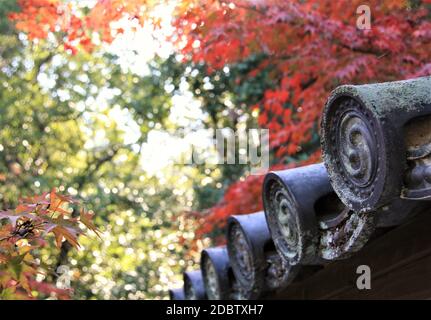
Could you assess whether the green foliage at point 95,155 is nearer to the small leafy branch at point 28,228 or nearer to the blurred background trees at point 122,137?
the blurred background trees at point 122,137

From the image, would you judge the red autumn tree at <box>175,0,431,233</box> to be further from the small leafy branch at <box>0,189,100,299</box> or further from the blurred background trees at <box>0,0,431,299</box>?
the small leafy branch at <box>0,189,100,299</box>

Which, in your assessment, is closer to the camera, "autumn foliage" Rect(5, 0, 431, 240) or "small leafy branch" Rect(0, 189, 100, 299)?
"small leafy branch" Rect(0, 189, 100, 299)

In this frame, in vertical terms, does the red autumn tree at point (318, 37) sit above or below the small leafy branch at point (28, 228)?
above

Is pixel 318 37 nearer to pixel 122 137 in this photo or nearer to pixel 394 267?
pixel 394 267

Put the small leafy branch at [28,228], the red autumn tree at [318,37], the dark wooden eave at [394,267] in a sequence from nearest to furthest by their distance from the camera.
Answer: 1. the small leafy branch at [28,228]
2. the dark wooden eave at [394,267]
3. the red autumn tree at [318,37]

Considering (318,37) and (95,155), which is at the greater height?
(318,37)

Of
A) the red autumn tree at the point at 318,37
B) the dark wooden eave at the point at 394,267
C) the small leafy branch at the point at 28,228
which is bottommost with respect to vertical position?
the dark wooden eave at the point at 394,267

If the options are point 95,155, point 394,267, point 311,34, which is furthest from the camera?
point 95,155

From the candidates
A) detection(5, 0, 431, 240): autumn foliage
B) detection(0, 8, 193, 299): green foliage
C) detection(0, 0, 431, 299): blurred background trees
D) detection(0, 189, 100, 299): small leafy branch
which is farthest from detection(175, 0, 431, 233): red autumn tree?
detection(0, 8, 193, 299): green foliage

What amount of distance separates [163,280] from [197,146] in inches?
127

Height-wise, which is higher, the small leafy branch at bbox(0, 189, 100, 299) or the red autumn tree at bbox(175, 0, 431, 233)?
the red autumn tree at bbox(175, 0, 431, 233)

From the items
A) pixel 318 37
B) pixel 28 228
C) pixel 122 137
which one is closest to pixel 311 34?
pixel 318 37

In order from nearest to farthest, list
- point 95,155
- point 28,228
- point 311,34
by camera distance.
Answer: point 28,228 → point 311,34 → point 95,155

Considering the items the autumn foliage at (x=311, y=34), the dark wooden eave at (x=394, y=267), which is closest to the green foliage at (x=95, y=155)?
the autumn foliage at (x=311, y=34)
